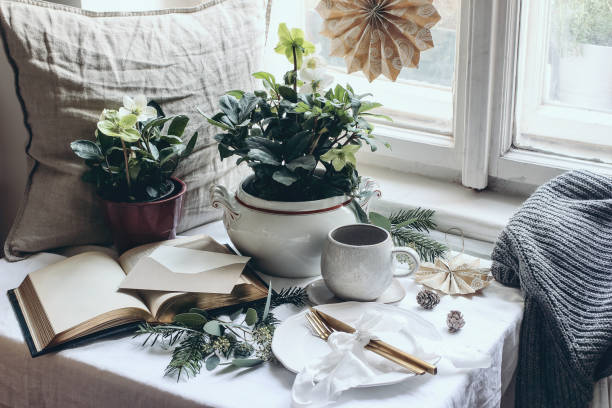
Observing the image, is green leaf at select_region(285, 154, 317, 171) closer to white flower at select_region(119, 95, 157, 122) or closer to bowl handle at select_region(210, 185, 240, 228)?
bowl handle at select_region(210, 185, 240, 228)

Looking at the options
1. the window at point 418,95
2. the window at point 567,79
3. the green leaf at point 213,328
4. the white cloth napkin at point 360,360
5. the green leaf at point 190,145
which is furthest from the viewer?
the window at point 418,95

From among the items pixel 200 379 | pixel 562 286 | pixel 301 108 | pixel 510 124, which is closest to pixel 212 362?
pixel 200 379

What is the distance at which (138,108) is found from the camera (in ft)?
3.32

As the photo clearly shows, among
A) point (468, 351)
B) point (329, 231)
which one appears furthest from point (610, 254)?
point (329, 231)

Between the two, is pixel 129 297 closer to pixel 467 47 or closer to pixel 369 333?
pixel 369 333

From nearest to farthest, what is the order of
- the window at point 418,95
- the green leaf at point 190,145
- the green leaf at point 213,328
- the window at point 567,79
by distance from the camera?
the green leaf at point 213,328 → the green leaf at point 190,145 → the window at point 567,79 → the window at point 418,95

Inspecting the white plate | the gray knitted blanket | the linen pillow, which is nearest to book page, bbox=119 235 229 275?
the linen pillow

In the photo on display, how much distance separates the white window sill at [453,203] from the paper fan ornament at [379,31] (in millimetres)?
231

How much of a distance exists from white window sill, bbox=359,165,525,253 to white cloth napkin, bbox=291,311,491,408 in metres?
0.42

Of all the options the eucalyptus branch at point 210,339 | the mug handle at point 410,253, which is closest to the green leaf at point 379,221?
the mug handle at point 410,253

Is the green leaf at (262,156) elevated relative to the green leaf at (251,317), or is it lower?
elevated

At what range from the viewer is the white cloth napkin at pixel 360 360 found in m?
0.75

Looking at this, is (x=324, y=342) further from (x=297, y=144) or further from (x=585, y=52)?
(x=585, y=52)

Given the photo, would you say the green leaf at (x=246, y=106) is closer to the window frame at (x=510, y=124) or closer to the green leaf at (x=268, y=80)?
the green leaf at (x=268, y=80)
